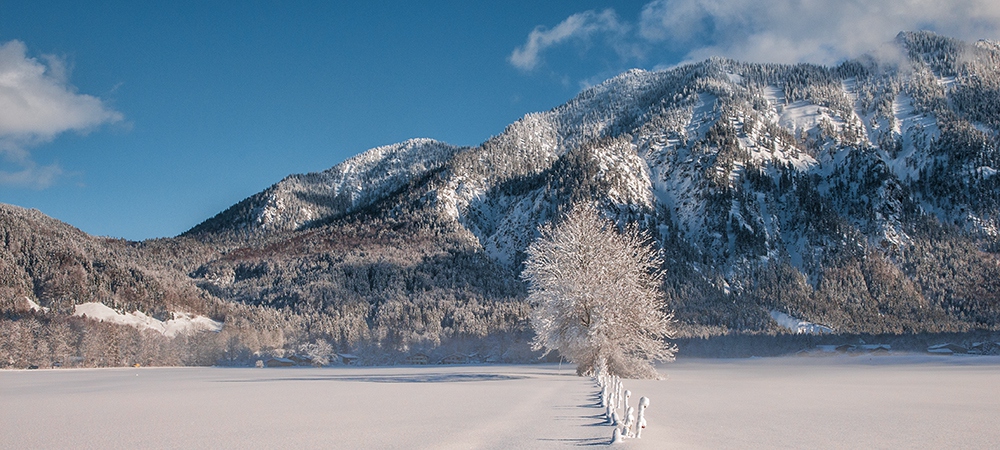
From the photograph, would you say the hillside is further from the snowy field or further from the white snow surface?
the snowy field

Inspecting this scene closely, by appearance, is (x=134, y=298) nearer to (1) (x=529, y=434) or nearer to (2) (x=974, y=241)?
(1) (x=529, y=434)

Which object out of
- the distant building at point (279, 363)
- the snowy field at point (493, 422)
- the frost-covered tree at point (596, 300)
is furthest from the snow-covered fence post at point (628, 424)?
the distant building at point (279, 363)

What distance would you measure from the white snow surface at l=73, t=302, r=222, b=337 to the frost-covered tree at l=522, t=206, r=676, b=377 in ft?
343

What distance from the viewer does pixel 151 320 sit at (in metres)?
134

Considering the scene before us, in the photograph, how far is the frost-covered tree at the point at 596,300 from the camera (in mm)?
38625

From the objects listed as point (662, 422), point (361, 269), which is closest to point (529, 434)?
point (662, 422)

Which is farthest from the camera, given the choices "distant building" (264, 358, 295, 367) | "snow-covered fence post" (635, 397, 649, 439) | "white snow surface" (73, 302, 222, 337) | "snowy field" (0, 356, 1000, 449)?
"white snow surface" (73, 302, 222, 337)

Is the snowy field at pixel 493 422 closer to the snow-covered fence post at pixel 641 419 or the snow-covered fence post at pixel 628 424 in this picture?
the snow-covered fence post at pixel 641 419

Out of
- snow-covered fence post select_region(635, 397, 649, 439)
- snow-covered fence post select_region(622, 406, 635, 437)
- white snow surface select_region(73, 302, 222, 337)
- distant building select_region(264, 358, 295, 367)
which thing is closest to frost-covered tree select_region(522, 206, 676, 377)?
snow-covered fence post select_region(622, 406, 635, 437)

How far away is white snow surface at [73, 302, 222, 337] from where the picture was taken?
123 m

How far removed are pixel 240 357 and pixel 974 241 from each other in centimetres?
18182

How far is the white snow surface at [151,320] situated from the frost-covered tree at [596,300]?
104 meters

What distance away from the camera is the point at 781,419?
57.1ft

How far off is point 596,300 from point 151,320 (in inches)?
4878
